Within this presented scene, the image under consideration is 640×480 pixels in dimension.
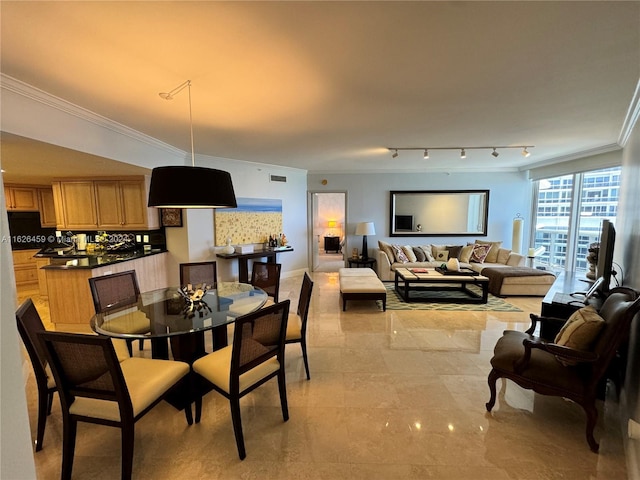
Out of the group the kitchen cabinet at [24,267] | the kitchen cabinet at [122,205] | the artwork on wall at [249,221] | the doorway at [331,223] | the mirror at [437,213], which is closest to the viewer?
the kitchen cabinet at [122,205]

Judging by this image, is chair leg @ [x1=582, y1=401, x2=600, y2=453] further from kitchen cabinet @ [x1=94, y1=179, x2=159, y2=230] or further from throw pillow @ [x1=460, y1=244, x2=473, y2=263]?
kitchen cabinet @ [x1=94, y1=179, x2=159, y2=230]

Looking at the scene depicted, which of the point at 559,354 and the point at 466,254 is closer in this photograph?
the point at 559,354

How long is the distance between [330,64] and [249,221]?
4156 mm

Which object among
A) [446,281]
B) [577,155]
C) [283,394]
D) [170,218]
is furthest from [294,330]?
[577,155]

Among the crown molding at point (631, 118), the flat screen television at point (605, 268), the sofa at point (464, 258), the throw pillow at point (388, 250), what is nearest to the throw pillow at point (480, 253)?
the sofa at point (464, 258)

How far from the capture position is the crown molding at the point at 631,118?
2.55 meters

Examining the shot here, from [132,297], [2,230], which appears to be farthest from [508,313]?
[2,230]

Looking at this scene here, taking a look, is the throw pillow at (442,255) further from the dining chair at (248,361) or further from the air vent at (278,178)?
the dining chair at (248,361)

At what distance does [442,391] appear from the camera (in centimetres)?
242

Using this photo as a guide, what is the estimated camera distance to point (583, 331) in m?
1.90

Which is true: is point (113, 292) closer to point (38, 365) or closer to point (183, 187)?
point (38, 365)

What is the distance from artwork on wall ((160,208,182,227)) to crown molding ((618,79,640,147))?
18.4 feet

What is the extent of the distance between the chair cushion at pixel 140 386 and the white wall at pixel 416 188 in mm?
5424

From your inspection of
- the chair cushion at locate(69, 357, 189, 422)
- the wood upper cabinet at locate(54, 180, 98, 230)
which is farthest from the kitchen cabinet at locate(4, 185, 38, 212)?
the chair cushion at locate(69, 357, 189, 422)
